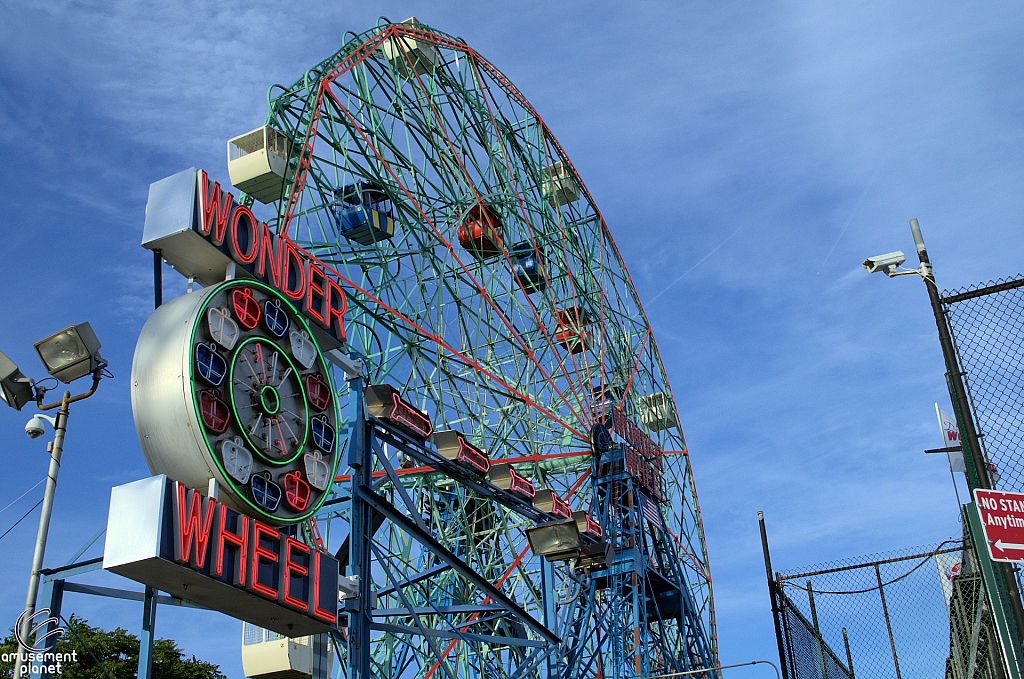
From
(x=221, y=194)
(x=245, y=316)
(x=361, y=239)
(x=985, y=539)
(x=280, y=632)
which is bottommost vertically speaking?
(x=985, y=539)

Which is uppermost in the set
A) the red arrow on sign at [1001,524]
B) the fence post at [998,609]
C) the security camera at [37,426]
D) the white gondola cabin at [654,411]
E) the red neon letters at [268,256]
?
the white gondola cabin at [654,411]

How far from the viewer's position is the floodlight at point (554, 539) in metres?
22.8

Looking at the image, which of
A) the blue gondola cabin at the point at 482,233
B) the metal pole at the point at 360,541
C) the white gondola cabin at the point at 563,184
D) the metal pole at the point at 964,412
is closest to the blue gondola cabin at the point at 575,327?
the blue gondola cabin at the point at 482,233

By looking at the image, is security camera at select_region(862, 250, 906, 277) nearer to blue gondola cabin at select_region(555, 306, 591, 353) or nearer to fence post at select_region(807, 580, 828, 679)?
fence post at select_region(807, 580, 828, 679)

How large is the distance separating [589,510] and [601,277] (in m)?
10.1

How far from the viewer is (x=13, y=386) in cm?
1230

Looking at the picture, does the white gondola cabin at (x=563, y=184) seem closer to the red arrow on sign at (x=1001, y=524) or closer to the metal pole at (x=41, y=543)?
the metal pole at (x=41, y=543)

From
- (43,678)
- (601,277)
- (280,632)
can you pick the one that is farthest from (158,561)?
(601,277)

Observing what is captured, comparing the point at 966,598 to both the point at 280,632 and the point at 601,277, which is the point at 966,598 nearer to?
the point at 280,632

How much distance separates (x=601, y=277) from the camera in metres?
38.0

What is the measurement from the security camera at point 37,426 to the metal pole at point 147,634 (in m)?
2.93

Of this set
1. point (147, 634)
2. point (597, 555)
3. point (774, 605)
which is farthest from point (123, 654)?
point (774, 605)

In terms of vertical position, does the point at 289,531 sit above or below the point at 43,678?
above

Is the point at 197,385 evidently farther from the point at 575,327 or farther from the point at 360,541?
the point at 575,327
